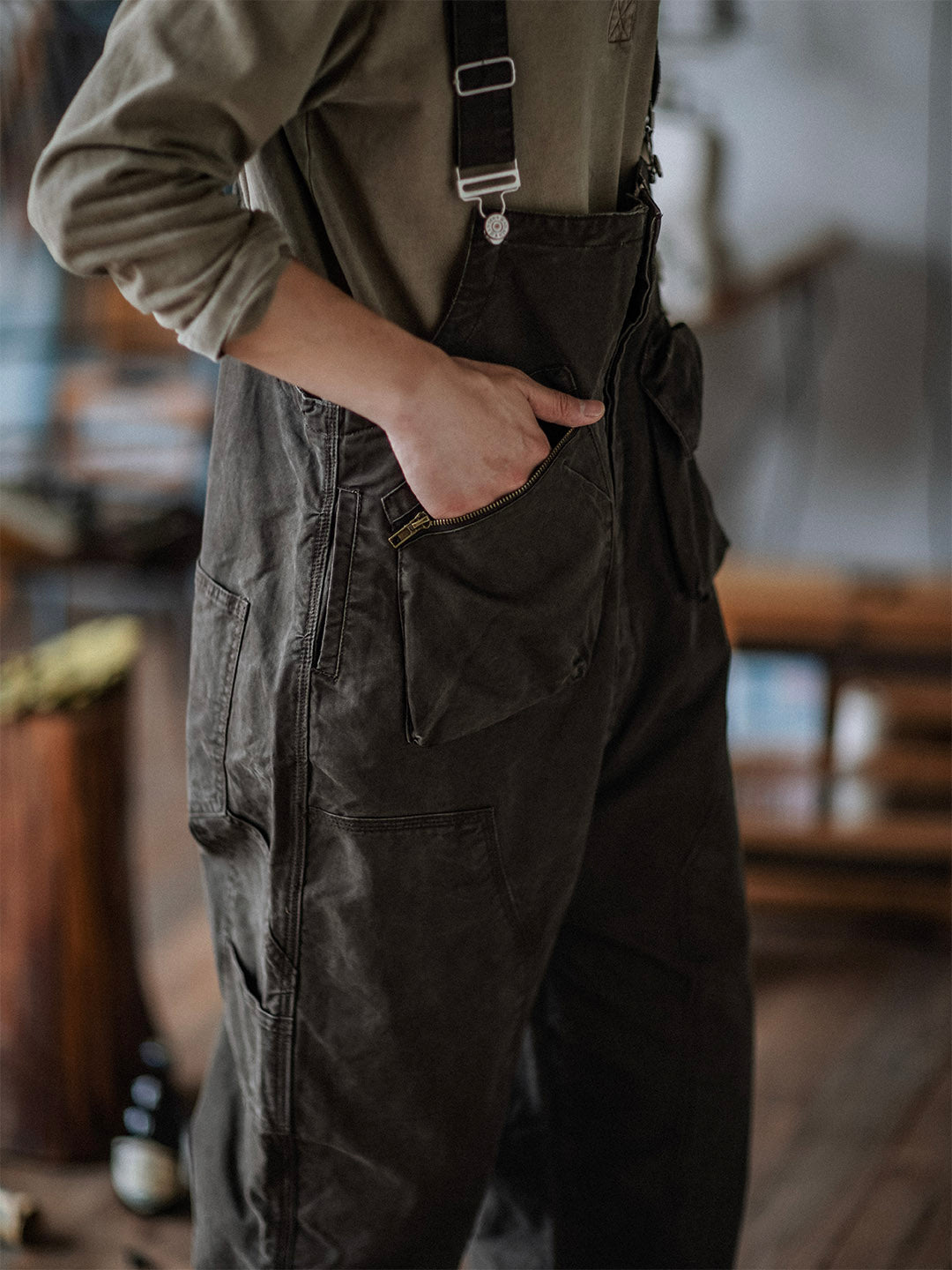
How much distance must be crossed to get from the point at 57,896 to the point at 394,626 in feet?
3.17

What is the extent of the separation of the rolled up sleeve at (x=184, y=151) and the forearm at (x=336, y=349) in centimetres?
2

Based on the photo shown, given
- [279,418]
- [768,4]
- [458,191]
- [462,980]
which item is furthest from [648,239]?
[768,4]

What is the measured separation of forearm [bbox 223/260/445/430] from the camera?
0.76m

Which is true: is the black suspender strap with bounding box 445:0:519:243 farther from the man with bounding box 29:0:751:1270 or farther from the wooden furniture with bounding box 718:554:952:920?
the wooden furniture with bounding box 718:554:952:920

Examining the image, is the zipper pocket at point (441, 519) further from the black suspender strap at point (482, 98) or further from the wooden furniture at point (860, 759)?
the wooden furniture at point (860, 759)

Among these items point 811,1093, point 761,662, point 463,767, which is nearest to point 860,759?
point 761,662

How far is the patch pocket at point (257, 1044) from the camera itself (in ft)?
3.03

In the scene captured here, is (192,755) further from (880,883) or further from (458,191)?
(880,883)

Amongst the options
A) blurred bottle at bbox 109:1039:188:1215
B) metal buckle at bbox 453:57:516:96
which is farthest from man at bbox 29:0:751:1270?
blurred bottle at bbox 109:1039:188:1215

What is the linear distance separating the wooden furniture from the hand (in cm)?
130

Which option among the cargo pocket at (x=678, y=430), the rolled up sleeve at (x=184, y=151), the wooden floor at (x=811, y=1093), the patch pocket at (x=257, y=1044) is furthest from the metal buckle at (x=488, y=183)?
the wooden floor at (x=811, y=1093)

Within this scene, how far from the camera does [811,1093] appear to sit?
5.78 feet

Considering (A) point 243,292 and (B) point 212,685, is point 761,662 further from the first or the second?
(A) point 243,292

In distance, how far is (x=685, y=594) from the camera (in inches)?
40.1
